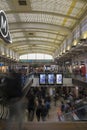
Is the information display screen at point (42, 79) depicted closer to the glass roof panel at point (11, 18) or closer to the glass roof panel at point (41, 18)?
the glass roof panel at point (41, 18)

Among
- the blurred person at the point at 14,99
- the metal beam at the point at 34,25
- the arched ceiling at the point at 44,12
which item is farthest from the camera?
the metal beam at the point at 34,25

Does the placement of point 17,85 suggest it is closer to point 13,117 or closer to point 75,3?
point 13,117

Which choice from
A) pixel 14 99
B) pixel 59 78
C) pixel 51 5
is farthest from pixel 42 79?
pixel 14 99

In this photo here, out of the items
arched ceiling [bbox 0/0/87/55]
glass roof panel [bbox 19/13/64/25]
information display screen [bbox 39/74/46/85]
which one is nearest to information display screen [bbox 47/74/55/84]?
information display screen [bbox 39/74/46/85]

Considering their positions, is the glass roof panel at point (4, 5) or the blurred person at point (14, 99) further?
the glass roof panel at point (4, 5)

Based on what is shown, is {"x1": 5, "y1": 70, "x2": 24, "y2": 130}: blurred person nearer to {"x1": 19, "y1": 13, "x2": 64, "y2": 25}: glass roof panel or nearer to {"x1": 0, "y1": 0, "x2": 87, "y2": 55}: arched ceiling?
{"x1": 0, "y1": 0, "x2": 87, "y2": 55}: arched ceiling

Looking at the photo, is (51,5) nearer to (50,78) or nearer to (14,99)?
(50,78)

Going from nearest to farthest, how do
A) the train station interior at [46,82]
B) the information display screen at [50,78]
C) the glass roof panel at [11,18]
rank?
the train station interior at [46,82] < the information display screen at [50,78] < the glass roof panel at [11,18]

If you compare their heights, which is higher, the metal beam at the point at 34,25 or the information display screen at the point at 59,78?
the metal beam at the point at 34,25

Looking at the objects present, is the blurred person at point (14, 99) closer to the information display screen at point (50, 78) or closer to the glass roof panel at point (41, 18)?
the information display screen at point (50, 78)

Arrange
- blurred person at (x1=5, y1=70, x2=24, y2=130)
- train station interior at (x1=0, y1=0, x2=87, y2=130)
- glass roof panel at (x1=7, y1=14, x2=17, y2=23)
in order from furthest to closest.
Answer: glass roof panel at (x1=7, y1=14, x2=17, y2=23) < train station interior at (x1=0, y1=0, x2=87, y2=130) < blurred person at (x1=5, y1=70, x2=24, y2=130)

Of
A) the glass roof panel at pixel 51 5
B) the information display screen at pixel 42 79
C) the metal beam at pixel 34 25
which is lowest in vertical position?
the information display screen at pixel 42 79

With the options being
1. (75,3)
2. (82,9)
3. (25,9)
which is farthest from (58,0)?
(25,9)

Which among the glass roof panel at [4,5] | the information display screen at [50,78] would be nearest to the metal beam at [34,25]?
the glass roof panel at [4,5]
